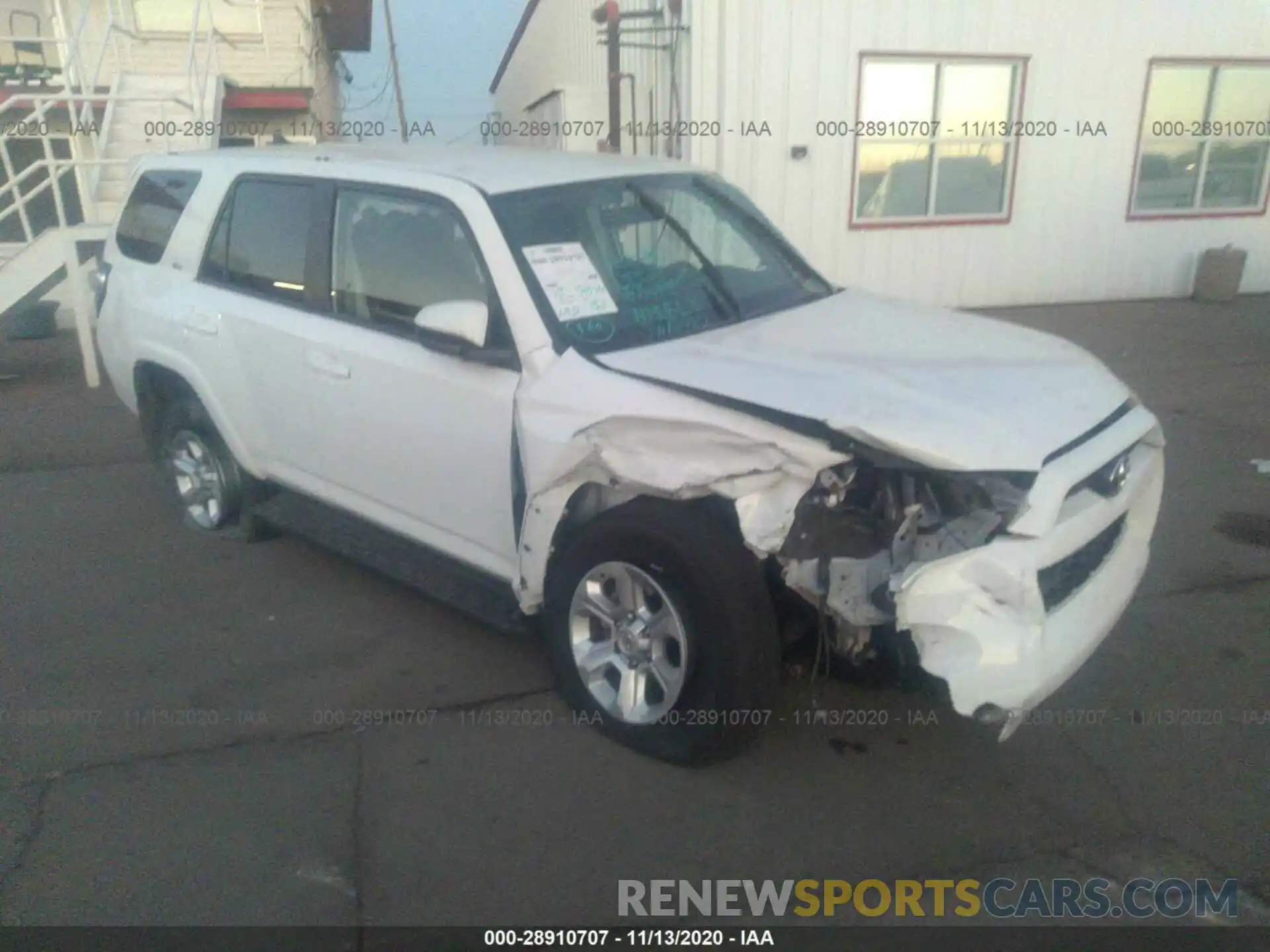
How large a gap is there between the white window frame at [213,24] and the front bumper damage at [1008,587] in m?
13.2

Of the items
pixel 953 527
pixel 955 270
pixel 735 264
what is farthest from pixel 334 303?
pixel 955 270

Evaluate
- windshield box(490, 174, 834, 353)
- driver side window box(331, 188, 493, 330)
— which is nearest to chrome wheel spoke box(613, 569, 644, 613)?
windshield box(490, 174, 834, 353)

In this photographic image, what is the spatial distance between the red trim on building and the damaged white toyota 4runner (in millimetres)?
10067

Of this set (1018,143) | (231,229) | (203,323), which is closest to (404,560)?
(203,323)

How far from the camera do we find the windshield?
134 inches

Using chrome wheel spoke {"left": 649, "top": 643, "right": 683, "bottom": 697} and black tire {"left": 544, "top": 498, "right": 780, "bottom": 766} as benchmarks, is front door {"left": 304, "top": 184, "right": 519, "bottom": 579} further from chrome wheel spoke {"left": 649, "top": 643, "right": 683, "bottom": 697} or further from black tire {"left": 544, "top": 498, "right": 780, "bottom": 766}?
chrome wheel spoke {"left": 649, "top": 643, "right": 683, "bottom": 697}

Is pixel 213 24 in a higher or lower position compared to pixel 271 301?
higher

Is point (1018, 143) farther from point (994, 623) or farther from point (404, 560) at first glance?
point (994, 623)

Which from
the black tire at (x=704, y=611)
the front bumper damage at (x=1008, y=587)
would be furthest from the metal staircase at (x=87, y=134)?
the front bumper damage at (x=1008, y=587)

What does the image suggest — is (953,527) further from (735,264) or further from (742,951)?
(735,264)

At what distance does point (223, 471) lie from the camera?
489 cm

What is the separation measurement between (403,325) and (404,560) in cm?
96

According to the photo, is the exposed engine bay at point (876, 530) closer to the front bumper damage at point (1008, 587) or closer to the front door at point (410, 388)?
the front bumper damage at point (1008, 587)

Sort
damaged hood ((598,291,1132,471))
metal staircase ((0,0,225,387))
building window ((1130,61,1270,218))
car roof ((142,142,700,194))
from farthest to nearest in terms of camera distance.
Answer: building window ((1130,61,1270,218)) → metal staircase ((0,0,225,387)) → car roof ((142,142,700,194)) → damaged hood ((598,291,1132,471))
